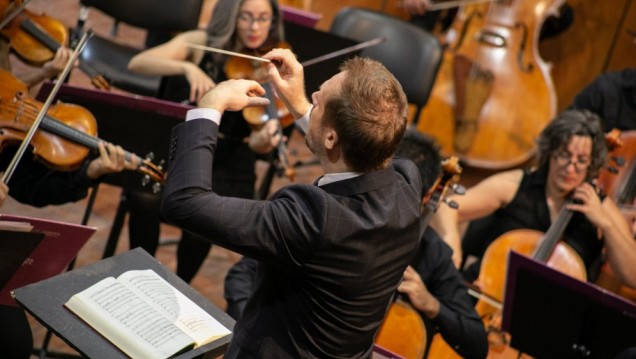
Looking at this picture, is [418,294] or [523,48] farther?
[523,48]

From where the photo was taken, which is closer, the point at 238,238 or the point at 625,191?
the point at 238,238

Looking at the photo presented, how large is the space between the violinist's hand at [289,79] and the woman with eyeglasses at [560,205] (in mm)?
1473

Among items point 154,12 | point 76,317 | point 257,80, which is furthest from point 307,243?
point 154,12

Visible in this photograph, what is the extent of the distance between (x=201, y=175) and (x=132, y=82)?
2374 mm

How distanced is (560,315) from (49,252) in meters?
1.53

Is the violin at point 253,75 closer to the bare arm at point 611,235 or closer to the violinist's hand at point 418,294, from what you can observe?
the violinist's hand at point 418,294

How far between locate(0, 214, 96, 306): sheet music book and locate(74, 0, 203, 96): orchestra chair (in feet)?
5.12

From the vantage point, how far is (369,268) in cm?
173

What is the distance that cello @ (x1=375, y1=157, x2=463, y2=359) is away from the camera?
8.59 ft

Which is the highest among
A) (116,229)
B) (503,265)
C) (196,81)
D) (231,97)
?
(231,97)

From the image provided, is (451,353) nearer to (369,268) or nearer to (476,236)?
(476,236)

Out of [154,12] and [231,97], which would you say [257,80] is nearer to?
[154,12]

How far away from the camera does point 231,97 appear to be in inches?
Answer: 69.4

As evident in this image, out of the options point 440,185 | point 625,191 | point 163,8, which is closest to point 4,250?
point 440,185
